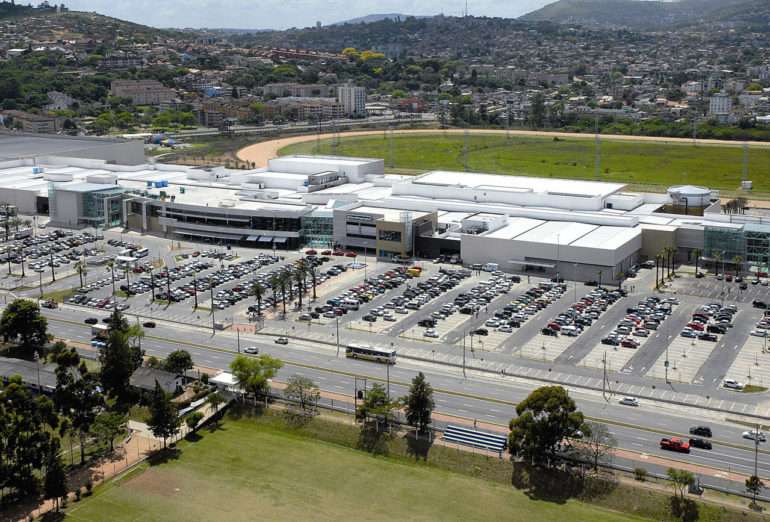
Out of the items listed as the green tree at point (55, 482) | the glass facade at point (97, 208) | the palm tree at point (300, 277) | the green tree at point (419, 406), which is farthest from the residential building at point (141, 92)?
the green tree at point (55, 482)

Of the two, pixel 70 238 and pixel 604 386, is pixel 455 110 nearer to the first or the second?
pixel 70 238

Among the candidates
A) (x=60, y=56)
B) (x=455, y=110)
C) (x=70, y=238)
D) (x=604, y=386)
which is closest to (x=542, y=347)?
(x=604, y=386)

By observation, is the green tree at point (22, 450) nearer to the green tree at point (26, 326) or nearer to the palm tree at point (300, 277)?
the green tree at point (26, 326)

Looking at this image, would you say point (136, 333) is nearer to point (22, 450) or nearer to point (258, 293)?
point (258, 293)

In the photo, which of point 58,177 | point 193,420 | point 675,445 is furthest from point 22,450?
point 58,177

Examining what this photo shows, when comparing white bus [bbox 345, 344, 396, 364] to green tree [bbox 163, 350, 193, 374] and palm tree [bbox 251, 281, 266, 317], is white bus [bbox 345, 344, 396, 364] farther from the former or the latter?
palm tree [bbox 251, 281, 266, 317]

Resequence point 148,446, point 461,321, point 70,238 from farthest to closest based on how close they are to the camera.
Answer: point 70,238 < point 461,321 < point 148,446

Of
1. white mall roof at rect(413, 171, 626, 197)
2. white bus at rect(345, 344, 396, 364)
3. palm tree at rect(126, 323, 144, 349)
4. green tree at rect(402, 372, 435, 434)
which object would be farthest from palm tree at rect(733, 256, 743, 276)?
palm tree at rect(126, 323, 144, 349)
